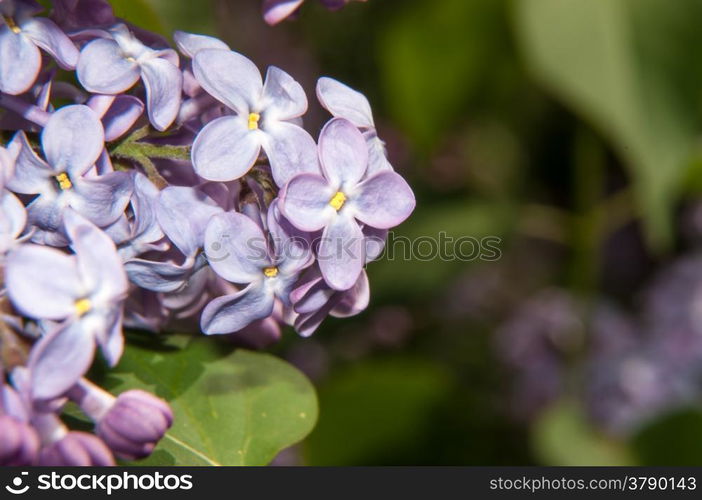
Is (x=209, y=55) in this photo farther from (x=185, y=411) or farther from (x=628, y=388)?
(x=628, y=388)

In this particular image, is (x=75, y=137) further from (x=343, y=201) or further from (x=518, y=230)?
(x=518, y=230)

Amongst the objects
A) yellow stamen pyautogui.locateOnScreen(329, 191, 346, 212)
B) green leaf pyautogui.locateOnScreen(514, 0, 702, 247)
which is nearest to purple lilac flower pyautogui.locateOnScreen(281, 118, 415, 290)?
yellow stamen pyautogui.locateOnScreen(329, 191, 346, 212)

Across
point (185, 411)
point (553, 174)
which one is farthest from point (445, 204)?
point (185, 411)

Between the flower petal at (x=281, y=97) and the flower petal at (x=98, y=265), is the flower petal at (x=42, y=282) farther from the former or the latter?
the flower petal at (x=281, y=97)

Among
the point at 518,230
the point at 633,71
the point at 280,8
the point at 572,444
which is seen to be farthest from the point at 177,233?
the point at 518,230

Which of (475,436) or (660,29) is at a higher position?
(660,29)

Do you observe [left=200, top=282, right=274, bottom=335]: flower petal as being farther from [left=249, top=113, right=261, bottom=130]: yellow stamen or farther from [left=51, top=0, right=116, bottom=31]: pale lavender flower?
[left=51, top=0, right=116, bottom=31]: pale lavender flower
